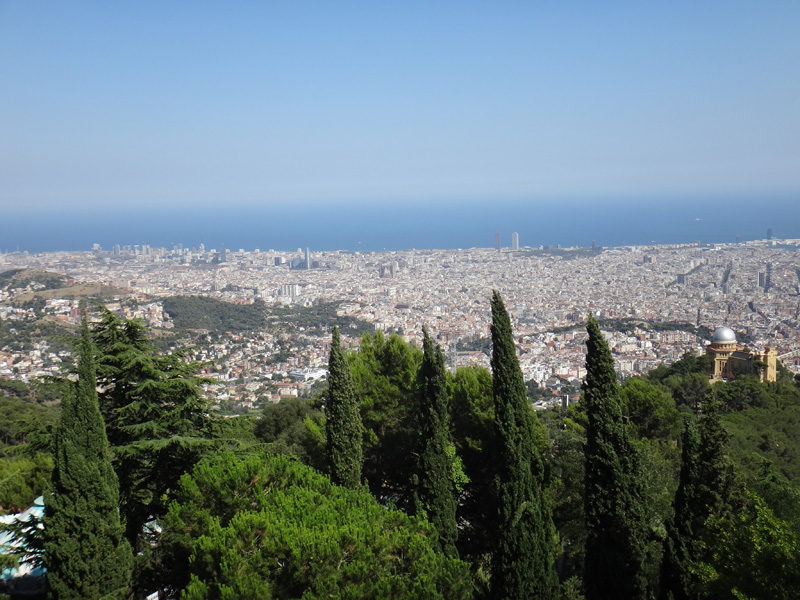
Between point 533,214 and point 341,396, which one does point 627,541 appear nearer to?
point 341,396

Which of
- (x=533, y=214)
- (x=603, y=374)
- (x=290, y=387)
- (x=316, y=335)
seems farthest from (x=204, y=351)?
(x=533, y=214)

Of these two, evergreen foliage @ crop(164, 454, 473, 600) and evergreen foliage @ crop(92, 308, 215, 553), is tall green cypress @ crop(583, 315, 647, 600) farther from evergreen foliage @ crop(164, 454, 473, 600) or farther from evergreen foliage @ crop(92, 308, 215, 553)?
evergreen foliage @ crop(92, 308, 215, 553)

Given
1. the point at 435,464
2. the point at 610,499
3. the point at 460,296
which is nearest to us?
the point at 610,499

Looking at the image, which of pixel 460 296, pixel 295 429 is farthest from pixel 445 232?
pixel 295 429

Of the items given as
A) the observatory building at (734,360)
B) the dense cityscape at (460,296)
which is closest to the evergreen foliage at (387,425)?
the observatory building at (734,360)

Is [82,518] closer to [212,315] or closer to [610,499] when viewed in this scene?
[610,499]

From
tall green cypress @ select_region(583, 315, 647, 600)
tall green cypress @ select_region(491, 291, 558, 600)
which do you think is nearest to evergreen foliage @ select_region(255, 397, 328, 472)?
tall green cypress @ select_region(491, 291, 558, 600)
